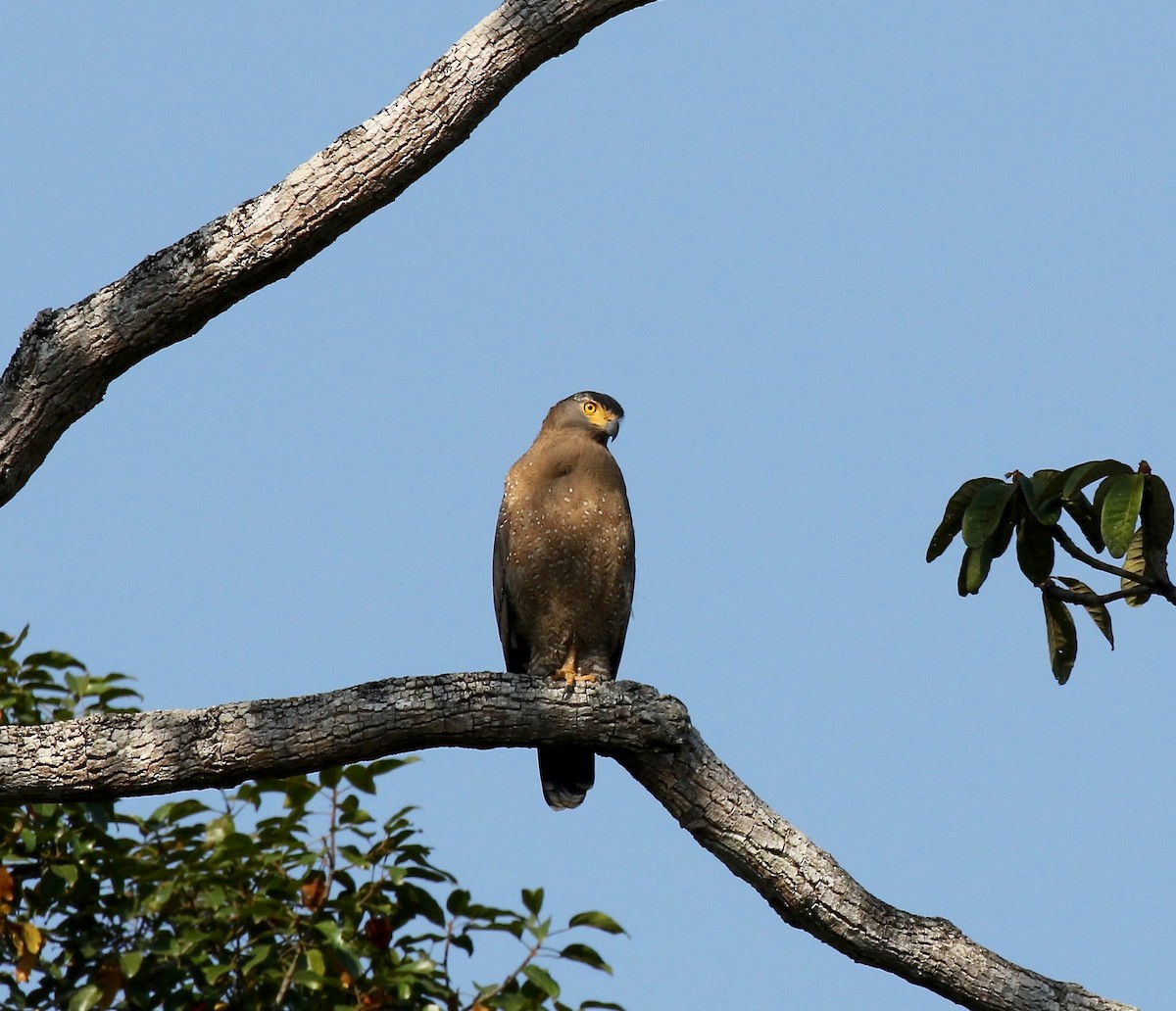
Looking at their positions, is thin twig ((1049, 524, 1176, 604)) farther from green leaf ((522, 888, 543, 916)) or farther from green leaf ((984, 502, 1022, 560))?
green leaf ((522, 888, 543, 916))

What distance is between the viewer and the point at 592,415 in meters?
6.64

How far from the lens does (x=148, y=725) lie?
4.26 m

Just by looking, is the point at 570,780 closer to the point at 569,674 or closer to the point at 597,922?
the point at 569,674

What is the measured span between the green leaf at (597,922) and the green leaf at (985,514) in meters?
1.59

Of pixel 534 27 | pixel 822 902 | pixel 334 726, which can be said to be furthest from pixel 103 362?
pixel 822 902

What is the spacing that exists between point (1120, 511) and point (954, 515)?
0.60 meters

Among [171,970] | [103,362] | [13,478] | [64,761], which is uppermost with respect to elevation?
[103,362]

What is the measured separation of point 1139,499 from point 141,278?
309cm

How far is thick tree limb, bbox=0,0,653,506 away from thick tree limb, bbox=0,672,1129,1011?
0.89m

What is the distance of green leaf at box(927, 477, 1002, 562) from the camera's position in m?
4.75

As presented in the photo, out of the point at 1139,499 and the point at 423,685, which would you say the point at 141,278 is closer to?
the point at 423,685

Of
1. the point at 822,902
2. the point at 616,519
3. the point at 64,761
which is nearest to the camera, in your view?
the point at 64,761

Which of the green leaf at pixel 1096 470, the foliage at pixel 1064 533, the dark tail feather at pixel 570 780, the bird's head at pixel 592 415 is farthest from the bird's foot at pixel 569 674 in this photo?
the green leaf at pixel 1096 470

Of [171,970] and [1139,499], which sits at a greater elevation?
[1139,499]
